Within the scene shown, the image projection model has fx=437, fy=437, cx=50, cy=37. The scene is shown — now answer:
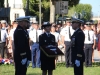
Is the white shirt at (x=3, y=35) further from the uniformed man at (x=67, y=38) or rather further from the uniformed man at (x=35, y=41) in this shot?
the uniformed man at (x=67, y=38)

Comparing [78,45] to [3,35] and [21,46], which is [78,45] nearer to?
[21,46]

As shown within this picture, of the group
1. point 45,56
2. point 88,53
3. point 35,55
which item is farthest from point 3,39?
point 45,56

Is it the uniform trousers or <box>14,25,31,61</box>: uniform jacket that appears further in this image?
the uniform trousers

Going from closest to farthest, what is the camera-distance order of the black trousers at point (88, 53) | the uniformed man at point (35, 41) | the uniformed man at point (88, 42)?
the uniformed man at point (35, 41) < the uniformed man at point (88, 42) < the black trousers at point (88, 53)

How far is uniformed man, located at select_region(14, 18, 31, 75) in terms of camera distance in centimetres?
1169

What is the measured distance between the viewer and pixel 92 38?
1914 cm

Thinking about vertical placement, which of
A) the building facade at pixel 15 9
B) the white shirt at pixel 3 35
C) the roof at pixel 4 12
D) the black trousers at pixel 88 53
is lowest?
the building facade at pixel 15 9

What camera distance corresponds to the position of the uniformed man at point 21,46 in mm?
11688

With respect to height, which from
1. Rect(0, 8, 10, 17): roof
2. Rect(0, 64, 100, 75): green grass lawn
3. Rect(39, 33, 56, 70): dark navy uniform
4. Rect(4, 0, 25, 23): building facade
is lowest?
Rect(4, 0, 25, 23): building facade

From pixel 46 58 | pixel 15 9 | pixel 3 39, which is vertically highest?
pixel 46 58

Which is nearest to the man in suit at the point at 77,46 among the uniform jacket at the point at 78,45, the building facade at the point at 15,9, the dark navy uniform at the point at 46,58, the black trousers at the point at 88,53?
the uniform jacket at the point at 78,45

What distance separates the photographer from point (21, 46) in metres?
Answer: 11.7

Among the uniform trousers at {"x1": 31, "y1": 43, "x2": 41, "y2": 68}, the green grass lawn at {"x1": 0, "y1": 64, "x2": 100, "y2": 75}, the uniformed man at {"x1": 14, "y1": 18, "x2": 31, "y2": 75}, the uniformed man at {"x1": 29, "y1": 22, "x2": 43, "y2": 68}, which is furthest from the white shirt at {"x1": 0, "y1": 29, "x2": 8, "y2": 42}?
the uniformed man at {"x1": 14, "y1": 18, "x2": 31, "y2": 75}

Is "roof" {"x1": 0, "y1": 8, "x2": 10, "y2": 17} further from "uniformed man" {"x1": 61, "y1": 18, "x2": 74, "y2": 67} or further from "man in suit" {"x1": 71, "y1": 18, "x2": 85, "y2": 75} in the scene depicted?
"man in suit" {"x1": 71, "y1": 18, "x2": 85, "y2": 75}
